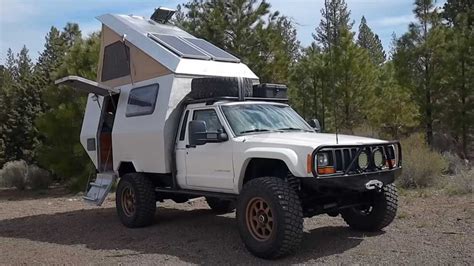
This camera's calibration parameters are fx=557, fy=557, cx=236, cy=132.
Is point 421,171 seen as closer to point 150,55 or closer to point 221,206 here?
point 221,206

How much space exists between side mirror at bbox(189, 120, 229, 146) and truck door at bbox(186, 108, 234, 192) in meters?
0.10

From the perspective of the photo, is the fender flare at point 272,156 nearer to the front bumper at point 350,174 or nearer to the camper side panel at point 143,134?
the front bumper at point 350,174

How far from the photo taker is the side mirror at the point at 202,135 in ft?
24.5

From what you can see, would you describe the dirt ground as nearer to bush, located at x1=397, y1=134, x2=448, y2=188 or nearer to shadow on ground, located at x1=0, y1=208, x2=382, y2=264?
shadow on ground, located at x1=0, y1=208, x2=382, y2=264

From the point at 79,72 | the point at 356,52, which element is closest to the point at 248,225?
the point at 79,72

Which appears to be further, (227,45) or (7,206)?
(227,45)

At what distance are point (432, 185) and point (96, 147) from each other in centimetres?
794

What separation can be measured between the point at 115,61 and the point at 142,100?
1517 mm

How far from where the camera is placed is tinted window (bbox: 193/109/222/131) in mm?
7992

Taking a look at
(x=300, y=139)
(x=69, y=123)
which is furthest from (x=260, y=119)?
(x=69, y=123)

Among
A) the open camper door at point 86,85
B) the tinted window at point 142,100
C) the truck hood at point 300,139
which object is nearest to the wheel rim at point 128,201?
the tinted window at point 142,100

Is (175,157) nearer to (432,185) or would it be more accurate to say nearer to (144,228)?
(144,228)

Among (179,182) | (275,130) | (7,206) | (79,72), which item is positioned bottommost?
(7,206)

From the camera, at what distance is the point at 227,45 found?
1906 cm
